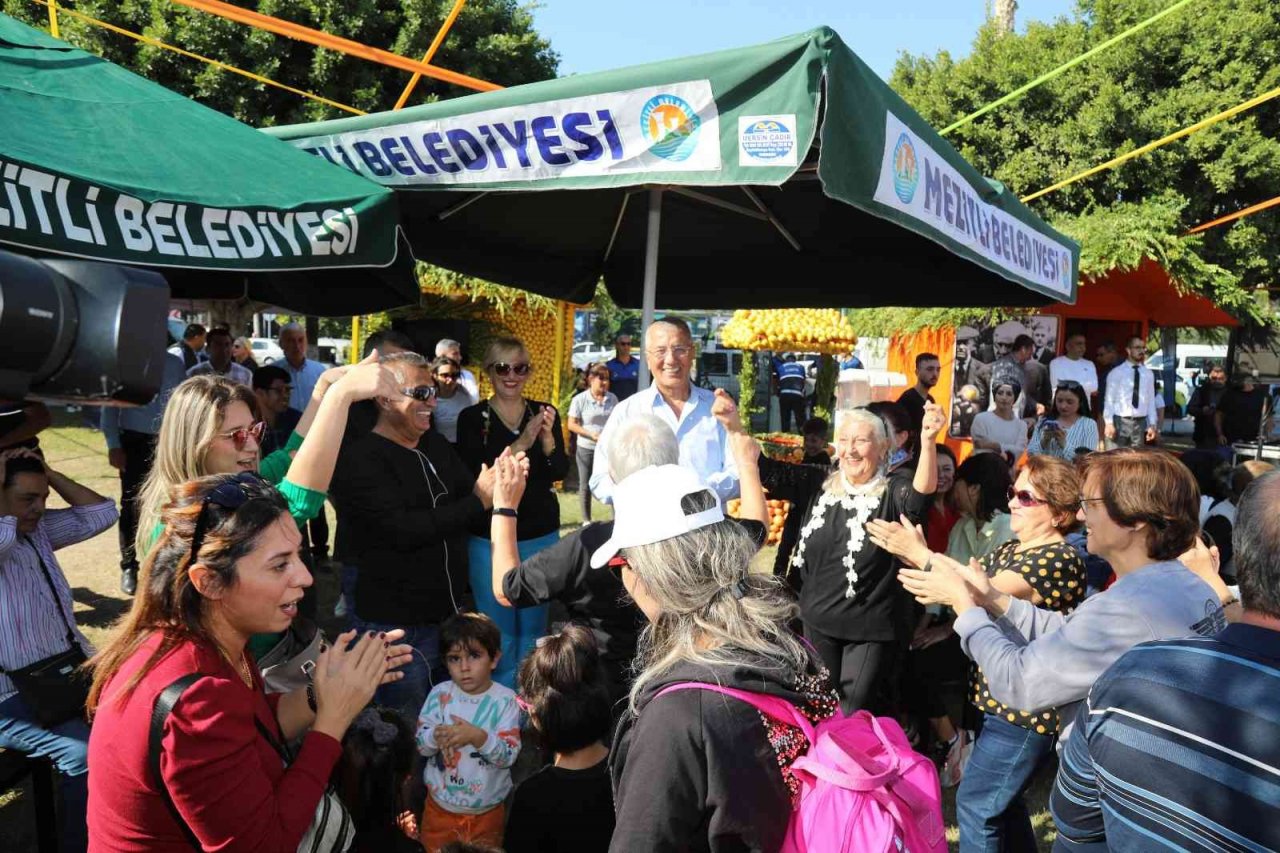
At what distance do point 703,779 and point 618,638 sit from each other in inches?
60.0

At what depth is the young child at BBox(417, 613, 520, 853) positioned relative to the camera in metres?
3.04

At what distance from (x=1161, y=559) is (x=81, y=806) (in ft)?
10.5

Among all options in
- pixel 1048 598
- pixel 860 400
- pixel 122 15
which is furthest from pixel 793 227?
pixel 122 15

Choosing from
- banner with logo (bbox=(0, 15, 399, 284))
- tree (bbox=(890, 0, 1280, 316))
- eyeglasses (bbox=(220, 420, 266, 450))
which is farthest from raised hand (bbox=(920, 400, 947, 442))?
tree (bbox=(890, 0, 1280, 316))

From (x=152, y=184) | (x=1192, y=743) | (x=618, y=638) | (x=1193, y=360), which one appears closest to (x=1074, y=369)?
(x=618, y=638)

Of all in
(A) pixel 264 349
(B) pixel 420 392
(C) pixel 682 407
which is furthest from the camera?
(A) pixel 264 349

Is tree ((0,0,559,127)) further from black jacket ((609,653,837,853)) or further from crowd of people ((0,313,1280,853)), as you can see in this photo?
black jacket ((609,653,837,853))

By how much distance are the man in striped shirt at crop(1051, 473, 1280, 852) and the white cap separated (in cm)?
84

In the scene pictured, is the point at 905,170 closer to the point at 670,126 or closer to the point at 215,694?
the point at 670,126

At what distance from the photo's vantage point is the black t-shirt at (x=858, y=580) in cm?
358

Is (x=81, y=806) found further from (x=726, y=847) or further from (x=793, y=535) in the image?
(x=793, y=535)

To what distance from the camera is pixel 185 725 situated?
5.07ft

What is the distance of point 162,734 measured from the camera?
5.08 ft

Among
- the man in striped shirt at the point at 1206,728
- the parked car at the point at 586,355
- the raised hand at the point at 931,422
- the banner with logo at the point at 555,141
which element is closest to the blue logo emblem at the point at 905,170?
the banner with logo at the point at 555,141
